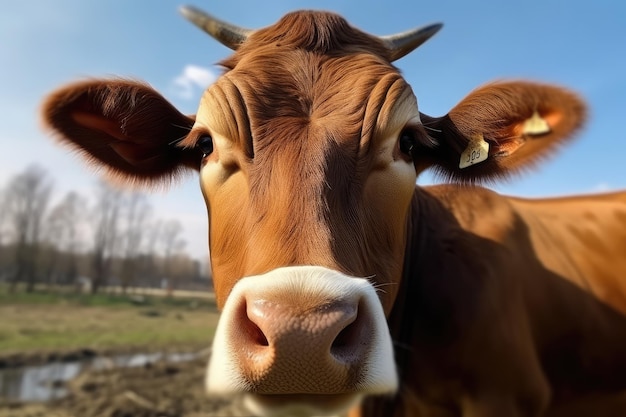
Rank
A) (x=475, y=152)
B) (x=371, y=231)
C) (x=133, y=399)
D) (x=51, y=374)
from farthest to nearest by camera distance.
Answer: (x=51, y=374) → (x=133, y=399) → (x=475, y=152) → (x=371, y=231)

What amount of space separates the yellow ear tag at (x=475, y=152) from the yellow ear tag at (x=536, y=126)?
0.42 metres

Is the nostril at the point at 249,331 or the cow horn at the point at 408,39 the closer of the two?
the nostril at the point at 249,331

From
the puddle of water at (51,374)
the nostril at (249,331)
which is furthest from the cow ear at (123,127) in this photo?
the puddle of water at (51,374)

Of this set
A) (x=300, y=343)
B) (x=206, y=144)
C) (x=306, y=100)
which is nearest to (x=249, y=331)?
(x=300, y=343)

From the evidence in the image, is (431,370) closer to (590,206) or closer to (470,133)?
(470,133)

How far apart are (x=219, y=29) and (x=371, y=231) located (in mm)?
2009

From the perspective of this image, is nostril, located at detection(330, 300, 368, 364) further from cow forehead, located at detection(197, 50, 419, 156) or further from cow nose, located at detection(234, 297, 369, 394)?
cow forehead, located at detection(197, 50, 419, 156)

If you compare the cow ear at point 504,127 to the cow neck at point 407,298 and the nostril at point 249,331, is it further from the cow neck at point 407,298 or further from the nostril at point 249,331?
the nostril at point 249,331

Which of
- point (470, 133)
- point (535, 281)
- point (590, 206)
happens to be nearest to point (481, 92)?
point (470, 133)

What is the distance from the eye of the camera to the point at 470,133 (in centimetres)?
340

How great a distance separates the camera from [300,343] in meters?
1.66

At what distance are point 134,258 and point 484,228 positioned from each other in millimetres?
60929

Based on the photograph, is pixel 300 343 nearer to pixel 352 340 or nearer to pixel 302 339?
pixel 302 339

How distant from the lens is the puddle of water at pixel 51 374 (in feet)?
32.4
